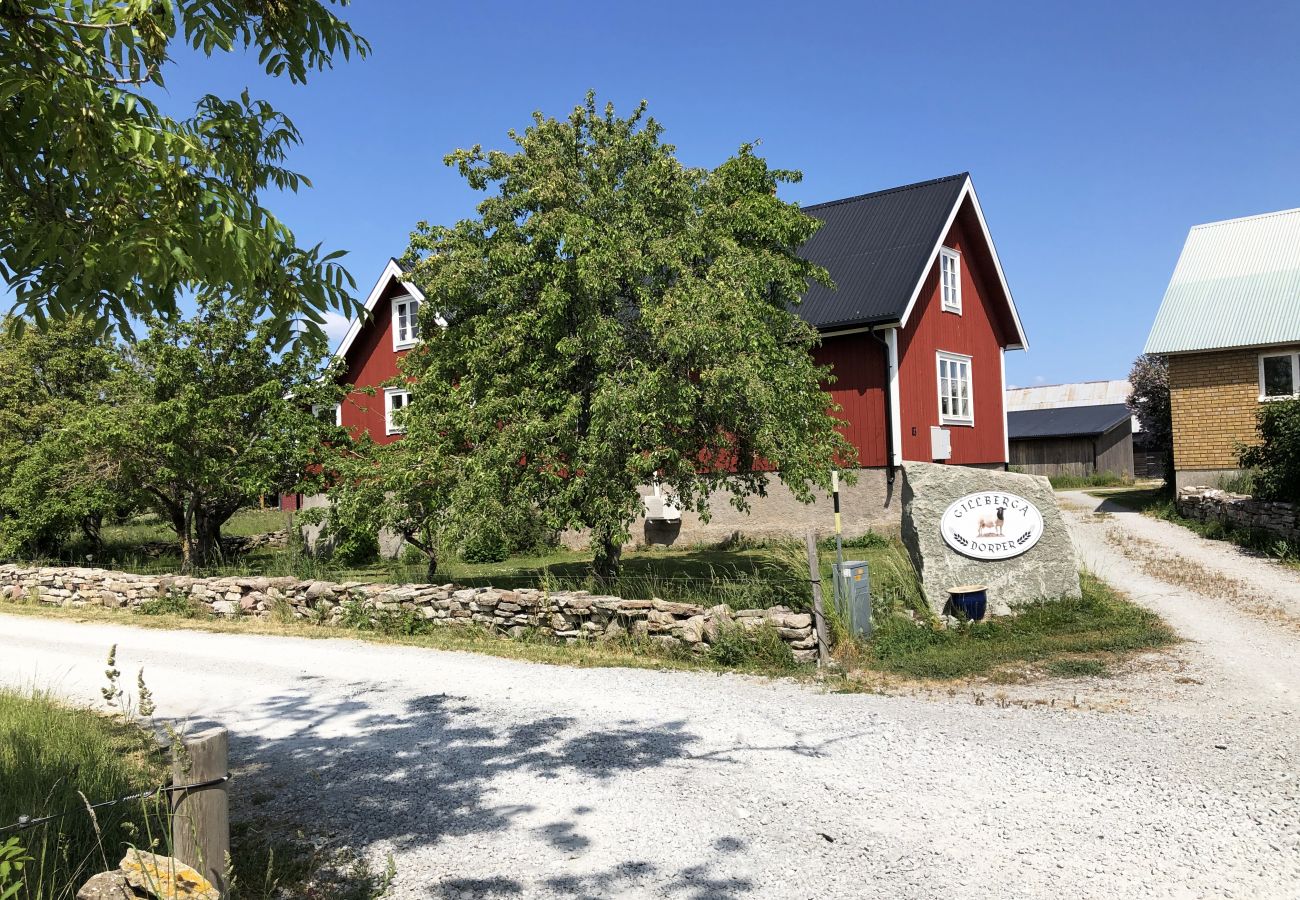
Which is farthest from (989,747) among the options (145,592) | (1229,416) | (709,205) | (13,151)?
(1229,416)

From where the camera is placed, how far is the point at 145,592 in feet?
52.7

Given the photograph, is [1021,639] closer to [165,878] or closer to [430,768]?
[430,768]

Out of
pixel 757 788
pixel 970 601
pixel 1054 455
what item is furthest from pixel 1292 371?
pixel 1054 455

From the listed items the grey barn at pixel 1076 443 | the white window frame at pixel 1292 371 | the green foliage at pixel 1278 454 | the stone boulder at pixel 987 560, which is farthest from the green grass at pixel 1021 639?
the grey barn at pixel 1076 443

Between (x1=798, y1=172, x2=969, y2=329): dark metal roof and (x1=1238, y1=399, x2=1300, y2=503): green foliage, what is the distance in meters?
7.42

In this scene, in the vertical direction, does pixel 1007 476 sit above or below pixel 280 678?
above

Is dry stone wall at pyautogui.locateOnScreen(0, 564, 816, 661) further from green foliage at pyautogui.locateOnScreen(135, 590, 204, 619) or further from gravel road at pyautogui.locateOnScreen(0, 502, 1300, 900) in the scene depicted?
gravel road at pyautogui.locateOnScreen(0, 502, 1300, 900)

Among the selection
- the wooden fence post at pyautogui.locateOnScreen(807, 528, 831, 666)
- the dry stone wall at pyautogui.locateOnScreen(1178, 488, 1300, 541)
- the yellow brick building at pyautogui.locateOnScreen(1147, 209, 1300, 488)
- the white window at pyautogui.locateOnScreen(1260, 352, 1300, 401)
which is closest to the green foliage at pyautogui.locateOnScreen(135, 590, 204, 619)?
the wooden fence post at pyautogui.locateOnScreen(807, 528, 831, 666)

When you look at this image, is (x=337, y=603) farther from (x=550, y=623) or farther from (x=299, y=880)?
(x=299, y=880)

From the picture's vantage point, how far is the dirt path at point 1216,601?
8062 millimetres

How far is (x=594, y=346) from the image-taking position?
1279 cm

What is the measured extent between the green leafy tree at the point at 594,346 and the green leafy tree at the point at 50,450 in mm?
8214

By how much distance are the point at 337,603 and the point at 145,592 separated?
5.07 meters

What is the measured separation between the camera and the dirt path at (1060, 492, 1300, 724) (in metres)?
8.06
